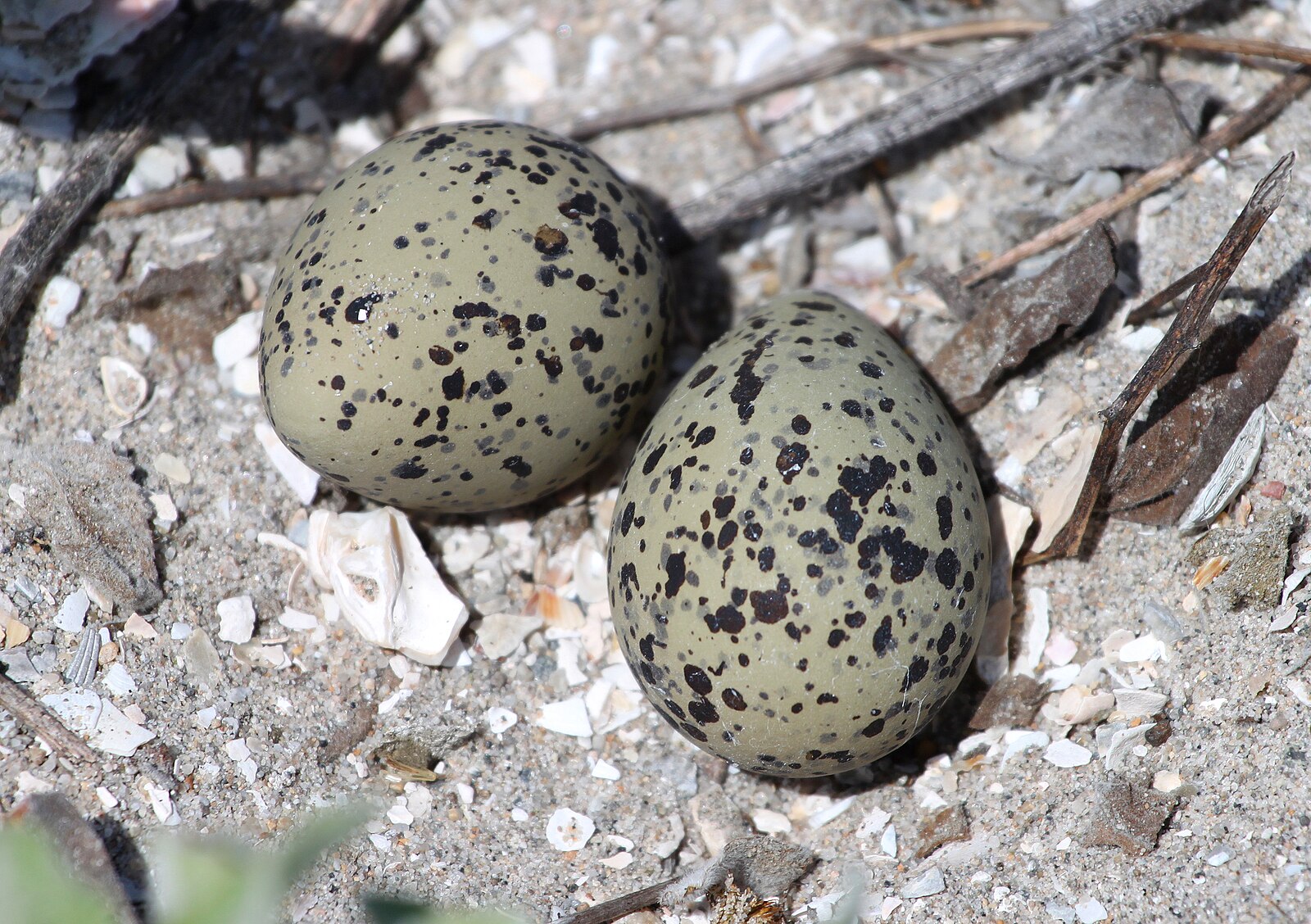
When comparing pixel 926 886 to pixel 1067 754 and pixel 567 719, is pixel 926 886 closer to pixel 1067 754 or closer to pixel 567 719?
pixel 1067 754

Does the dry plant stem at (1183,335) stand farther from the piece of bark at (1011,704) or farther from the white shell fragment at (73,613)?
the white shell fragment at (73,613)

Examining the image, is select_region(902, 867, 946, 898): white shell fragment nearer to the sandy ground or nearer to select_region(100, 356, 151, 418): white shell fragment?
the sandy ground

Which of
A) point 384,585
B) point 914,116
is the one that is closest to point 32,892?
point 384,585

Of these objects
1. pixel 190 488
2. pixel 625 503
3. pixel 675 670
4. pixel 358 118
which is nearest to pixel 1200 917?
pixel 675 670

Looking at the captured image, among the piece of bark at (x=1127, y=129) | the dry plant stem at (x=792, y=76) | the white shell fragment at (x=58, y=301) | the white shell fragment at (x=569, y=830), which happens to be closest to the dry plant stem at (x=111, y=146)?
the white shell fragment at (x=58, y=301)

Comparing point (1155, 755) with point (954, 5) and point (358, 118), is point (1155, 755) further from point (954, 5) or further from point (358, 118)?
point (358, 118)

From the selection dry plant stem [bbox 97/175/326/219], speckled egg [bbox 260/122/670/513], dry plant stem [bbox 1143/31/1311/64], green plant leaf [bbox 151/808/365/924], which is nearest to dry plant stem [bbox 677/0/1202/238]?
dry plant stem [bbox 1143/31/1311/64]
